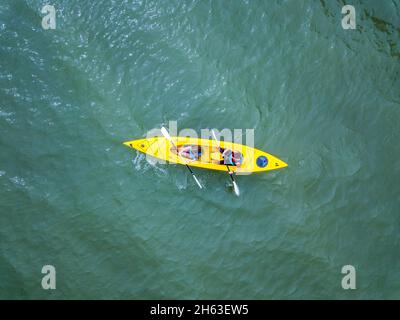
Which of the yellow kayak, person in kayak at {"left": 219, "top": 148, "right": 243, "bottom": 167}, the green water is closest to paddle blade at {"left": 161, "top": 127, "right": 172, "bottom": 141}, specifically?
the yellow kayak

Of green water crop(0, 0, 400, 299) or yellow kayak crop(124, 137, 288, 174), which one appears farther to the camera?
yellow kayak crop(124, 137, 288, 174)

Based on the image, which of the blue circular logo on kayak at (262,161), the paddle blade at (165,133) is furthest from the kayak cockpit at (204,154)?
the blue circular logo on kayak at (262,161)

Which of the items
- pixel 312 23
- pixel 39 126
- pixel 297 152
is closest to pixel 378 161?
pixel 297 152

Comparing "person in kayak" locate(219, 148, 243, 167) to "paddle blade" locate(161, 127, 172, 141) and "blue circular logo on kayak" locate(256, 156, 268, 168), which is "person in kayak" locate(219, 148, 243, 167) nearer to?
"blue circular logo on kayak" locate(256, 156, 268, 168)

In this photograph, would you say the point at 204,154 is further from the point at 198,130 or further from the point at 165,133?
the point at 165,133

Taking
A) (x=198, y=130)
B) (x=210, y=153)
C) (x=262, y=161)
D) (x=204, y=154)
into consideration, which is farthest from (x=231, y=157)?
(x=198, y=130)

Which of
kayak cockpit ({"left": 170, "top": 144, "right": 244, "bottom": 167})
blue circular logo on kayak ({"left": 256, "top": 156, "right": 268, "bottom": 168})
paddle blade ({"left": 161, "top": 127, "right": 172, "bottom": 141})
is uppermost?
paddle blade ({"left": 161, "top": 127, "right": 172, "bottom": 141})
